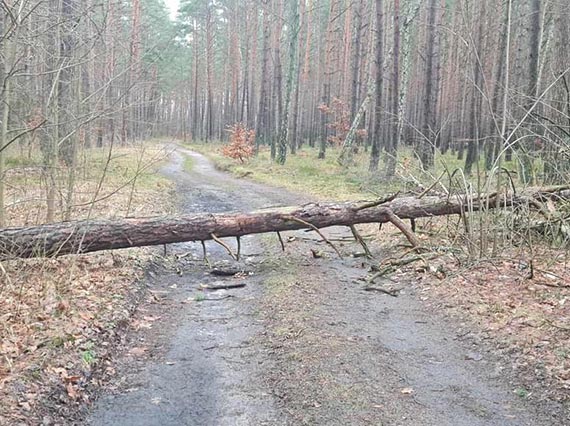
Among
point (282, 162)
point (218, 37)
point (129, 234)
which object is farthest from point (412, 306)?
point (218, 37)

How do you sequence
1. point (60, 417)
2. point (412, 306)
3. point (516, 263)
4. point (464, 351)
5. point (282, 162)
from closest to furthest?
point (60, 417) < point (464, 351) < point (412, 306) < point (516, 263) < point (282, 162)

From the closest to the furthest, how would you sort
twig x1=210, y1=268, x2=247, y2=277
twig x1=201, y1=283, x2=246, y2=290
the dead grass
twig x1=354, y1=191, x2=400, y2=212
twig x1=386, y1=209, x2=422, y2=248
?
the dead grass < twig x1=201, y1=283, x2=246, y2=290 < twig x1=210, y1=268, x2=247, y2=277 < twig x1=386, y1=209, x2=422, y2=248 < twig x1=354, y1=191, x2=400, y2=212

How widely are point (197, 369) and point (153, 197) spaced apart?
29.9 feet

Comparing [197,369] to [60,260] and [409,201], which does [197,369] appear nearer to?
[60,260]

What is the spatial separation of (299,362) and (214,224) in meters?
3.68

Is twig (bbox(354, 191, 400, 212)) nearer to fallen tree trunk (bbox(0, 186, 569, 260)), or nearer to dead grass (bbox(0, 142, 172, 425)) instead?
fallen tree trunk (bbox(0, 186, 569, 260))

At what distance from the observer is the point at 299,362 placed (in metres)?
4.95

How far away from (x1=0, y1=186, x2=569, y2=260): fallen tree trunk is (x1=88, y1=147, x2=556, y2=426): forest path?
2.46 ft

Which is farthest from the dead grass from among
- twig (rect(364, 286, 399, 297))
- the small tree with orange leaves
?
the small tree with orange leaves

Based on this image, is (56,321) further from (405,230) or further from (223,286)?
(405,230)

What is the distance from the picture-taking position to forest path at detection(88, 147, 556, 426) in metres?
4.17

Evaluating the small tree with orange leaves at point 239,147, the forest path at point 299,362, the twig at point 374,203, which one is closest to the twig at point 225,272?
the forest path at point 299,362

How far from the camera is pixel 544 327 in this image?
5328 mm

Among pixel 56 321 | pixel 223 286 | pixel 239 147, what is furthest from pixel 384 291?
pixel 239 147
